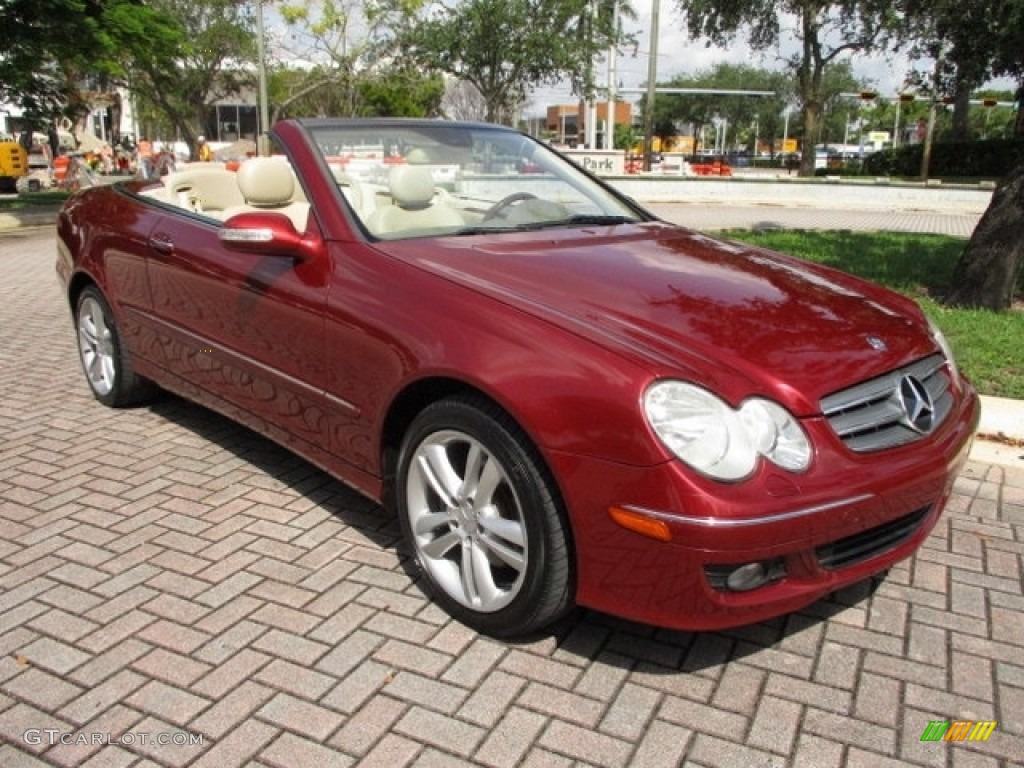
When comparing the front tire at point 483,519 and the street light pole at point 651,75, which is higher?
the street light pole at point 651,75

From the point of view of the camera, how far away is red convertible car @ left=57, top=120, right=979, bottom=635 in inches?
90.6

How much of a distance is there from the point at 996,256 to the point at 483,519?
5860mm

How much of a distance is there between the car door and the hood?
450 millimetres

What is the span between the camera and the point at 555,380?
241cm

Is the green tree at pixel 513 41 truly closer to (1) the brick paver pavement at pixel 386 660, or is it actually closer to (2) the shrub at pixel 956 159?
(2) the shrub at pixel 956 159

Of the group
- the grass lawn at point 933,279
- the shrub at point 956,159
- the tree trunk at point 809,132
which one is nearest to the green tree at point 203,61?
the tree trunk at point 809,132

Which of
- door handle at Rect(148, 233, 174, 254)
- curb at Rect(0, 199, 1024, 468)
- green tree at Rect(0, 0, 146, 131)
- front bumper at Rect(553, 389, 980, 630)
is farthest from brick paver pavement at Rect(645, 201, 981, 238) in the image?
front bumper at Rect(553, 389, 980, 630)

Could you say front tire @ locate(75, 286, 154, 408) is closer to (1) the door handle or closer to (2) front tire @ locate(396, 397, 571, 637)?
(1) the door handle

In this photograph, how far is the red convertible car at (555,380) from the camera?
90.6 inches

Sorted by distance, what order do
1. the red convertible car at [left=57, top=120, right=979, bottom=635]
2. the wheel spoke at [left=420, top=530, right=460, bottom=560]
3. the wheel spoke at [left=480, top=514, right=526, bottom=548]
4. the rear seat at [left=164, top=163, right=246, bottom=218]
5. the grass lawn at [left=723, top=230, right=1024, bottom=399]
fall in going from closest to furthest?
the red convertible car at [left=57, top=120, right=979, bottom=635] < the wheel spoke at [left=480, top=514, right=526, bottom=548] < the wheel spoke at [left=420, top=530, right=460, bottom=560] < the rear seat at [left=164, top=163, right=246, bottom=218] < the grass lawn at [left=723, top=230, right=1024, bottom=399]

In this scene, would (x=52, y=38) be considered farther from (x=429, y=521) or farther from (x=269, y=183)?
(x=429, y=521)

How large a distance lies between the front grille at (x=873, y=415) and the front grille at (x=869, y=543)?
0.77 feet

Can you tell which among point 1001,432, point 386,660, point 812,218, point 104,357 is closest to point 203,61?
point 812,218

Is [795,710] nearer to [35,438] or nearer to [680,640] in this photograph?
[680,640]
